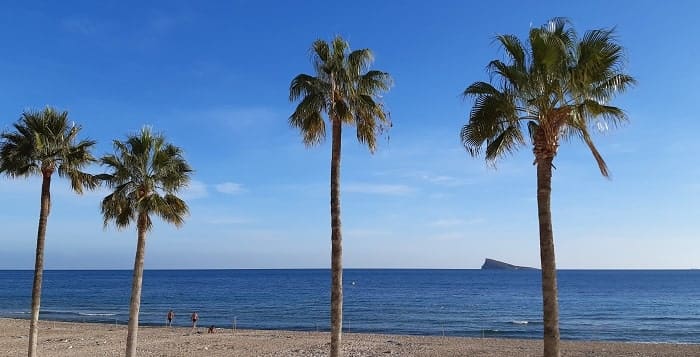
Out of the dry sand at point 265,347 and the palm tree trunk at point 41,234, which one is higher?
the palm tree trunk at point 41,234

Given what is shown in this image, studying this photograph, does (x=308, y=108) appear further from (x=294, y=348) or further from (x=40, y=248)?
(x=294, y=348)

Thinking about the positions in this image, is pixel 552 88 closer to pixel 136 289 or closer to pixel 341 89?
pixel 341 89

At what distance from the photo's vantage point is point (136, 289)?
53.4 feet

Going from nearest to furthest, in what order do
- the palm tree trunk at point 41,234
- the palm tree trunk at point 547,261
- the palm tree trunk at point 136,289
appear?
the palm tree trunk at point 547,261 < the palm tree trunk at point 136,289 < the palm tree trunk at point 41,234

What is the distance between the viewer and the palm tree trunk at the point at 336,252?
1257cm

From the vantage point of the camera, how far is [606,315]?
69750 millimetres

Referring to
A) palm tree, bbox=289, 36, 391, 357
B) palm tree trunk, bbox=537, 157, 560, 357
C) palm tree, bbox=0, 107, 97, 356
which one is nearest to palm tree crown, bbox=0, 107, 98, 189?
palm tree, bbox=0, 107, 97, 356

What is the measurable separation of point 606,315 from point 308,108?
217 feet

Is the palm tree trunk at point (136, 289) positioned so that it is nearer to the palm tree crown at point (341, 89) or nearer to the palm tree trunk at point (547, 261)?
the palm tree crown at point (341, 89)

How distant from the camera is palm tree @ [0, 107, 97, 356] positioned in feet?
55.4

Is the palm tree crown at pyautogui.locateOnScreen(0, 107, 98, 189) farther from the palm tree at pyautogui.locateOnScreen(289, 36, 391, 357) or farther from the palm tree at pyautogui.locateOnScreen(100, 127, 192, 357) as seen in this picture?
the palm tree at pyautogui.locateOnScreen(289, 36, 391, 357)

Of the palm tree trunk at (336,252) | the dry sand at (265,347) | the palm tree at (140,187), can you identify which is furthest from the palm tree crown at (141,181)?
the dry sand at (265,347)

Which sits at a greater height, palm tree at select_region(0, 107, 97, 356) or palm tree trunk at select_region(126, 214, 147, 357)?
palm tree at select_region(0, 107, 97, 356)

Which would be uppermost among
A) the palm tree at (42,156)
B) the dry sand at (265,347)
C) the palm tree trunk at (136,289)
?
the palm tree at (42,156)
